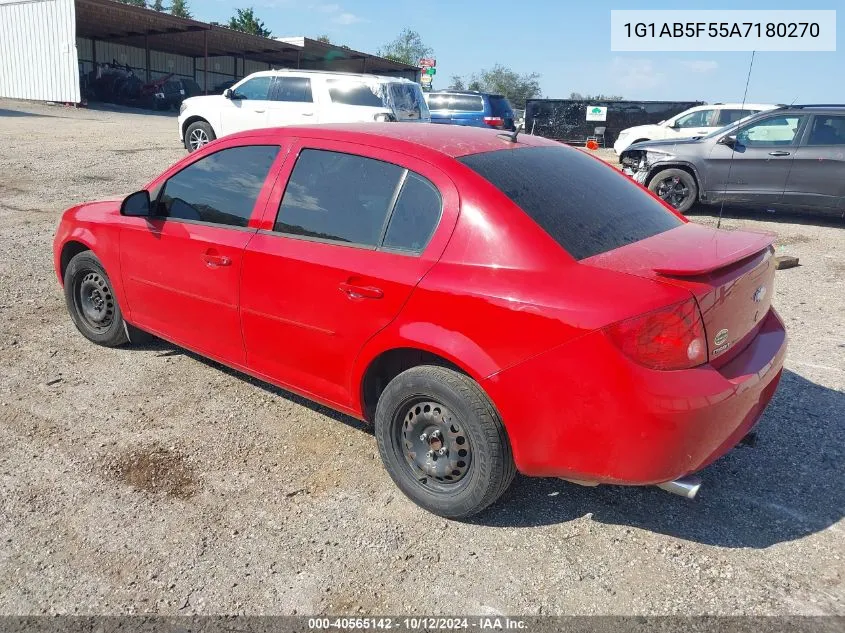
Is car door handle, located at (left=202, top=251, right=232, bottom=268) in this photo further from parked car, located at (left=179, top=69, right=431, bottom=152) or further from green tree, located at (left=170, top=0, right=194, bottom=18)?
green tree, located at (left=170, top=0, right=194, bottom=18)

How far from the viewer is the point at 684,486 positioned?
103 inches

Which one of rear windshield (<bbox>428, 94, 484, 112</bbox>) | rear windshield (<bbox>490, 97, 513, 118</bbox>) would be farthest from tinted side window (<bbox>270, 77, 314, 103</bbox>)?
rear windshield (<bbox>490, 97, 513, 118</bbox>)

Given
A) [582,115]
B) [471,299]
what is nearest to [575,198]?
[471,299]

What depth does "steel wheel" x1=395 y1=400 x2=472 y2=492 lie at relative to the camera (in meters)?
2.92

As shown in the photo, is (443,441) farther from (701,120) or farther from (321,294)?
(701,120)

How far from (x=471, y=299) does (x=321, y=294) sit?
826mm

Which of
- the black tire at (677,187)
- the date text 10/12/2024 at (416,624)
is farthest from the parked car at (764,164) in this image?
the date text 10/12/2024 at (416,624)

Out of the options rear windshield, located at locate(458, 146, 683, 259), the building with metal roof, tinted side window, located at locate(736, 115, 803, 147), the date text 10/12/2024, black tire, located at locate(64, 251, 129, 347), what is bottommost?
the date text 10/12/2024

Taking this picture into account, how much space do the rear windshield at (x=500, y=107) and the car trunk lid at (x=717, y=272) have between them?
16.0 m

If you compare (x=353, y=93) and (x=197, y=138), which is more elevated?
(x=353, y=93)

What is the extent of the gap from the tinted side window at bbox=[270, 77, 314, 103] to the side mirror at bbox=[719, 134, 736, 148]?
7.47 metres

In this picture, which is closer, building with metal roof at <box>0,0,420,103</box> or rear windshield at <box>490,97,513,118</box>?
rear windshield at <box>490,97,513,118</box>

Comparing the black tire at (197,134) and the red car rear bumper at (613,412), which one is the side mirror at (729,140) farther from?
the black tire at (197,134)

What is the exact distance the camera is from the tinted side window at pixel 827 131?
9523 mm
